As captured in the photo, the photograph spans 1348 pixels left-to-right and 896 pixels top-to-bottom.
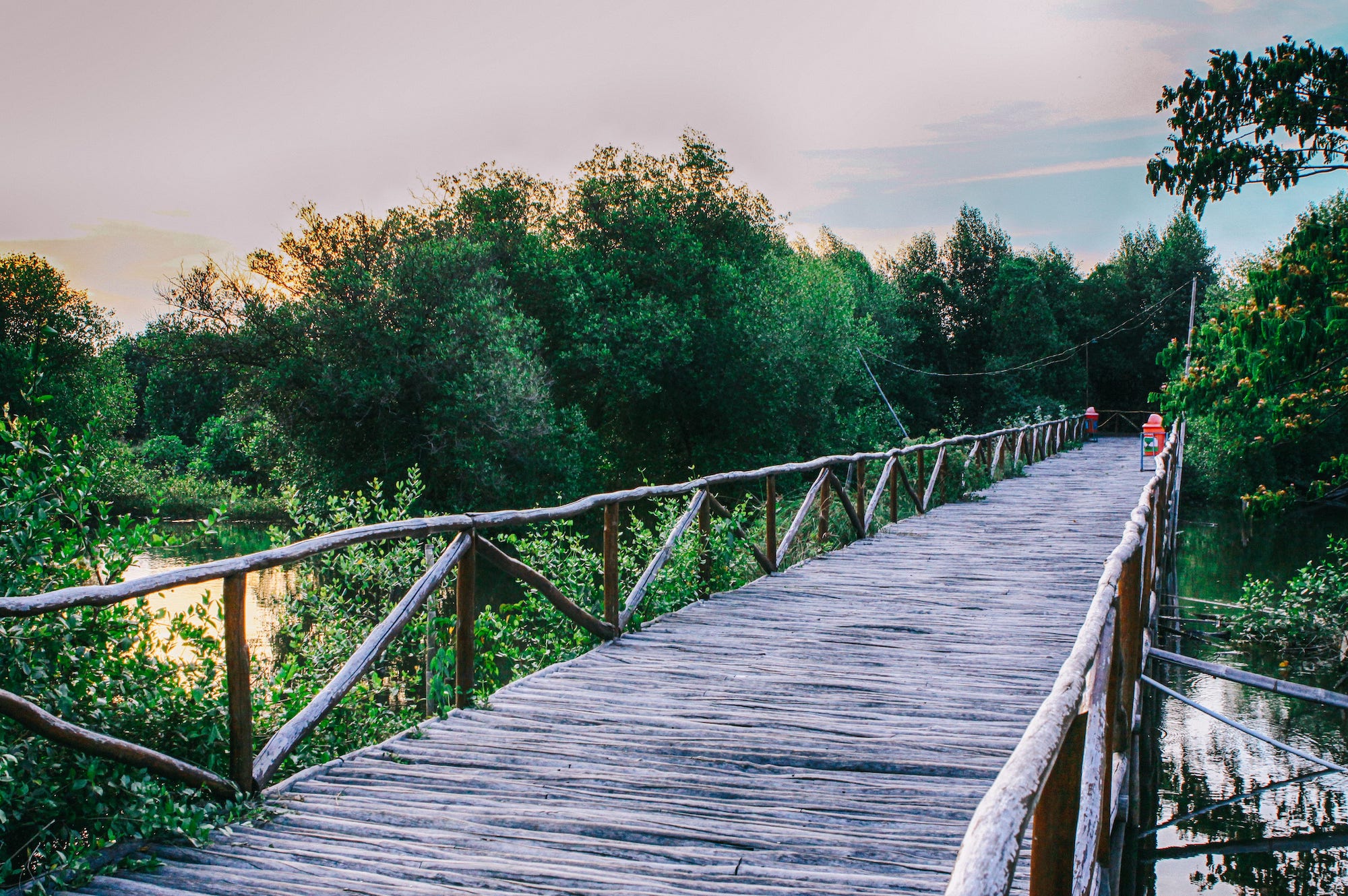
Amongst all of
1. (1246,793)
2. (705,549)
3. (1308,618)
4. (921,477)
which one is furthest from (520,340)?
(1246,793)

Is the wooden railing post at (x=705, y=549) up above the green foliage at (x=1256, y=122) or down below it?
below

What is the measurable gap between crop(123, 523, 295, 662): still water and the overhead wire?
833 inches

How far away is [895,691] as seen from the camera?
15.6 ft

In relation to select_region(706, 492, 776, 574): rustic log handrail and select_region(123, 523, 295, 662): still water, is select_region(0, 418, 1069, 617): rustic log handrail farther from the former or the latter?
select_region(123, 523, 295, 662): still water

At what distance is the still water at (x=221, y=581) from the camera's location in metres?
13.8

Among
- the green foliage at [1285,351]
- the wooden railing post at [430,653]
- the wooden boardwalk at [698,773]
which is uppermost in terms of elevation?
the green foliage at [1285,351]

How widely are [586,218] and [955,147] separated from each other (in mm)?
21684

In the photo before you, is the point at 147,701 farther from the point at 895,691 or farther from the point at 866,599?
the point at 866,599

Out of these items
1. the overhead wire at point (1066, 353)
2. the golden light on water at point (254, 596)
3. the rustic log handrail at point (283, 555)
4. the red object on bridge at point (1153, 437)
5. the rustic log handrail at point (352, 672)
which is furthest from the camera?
the overhead wire at point (1066, 353)

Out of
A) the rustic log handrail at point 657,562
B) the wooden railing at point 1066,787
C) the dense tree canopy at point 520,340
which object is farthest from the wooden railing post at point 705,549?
the dense tree canopy at point 520,340

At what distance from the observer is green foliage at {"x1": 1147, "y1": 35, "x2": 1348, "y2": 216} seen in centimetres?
934

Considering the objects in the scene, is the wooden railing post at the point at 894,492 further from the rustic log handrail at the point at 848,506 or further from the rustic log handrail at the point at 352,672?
the rustic log handrail at the point at 352,672

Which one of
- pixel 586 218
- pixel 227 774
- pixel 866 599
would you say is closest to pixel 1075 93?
pixel 586 218

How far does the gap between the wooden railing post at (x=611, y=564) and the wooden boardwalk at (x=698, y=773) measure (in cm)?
20
